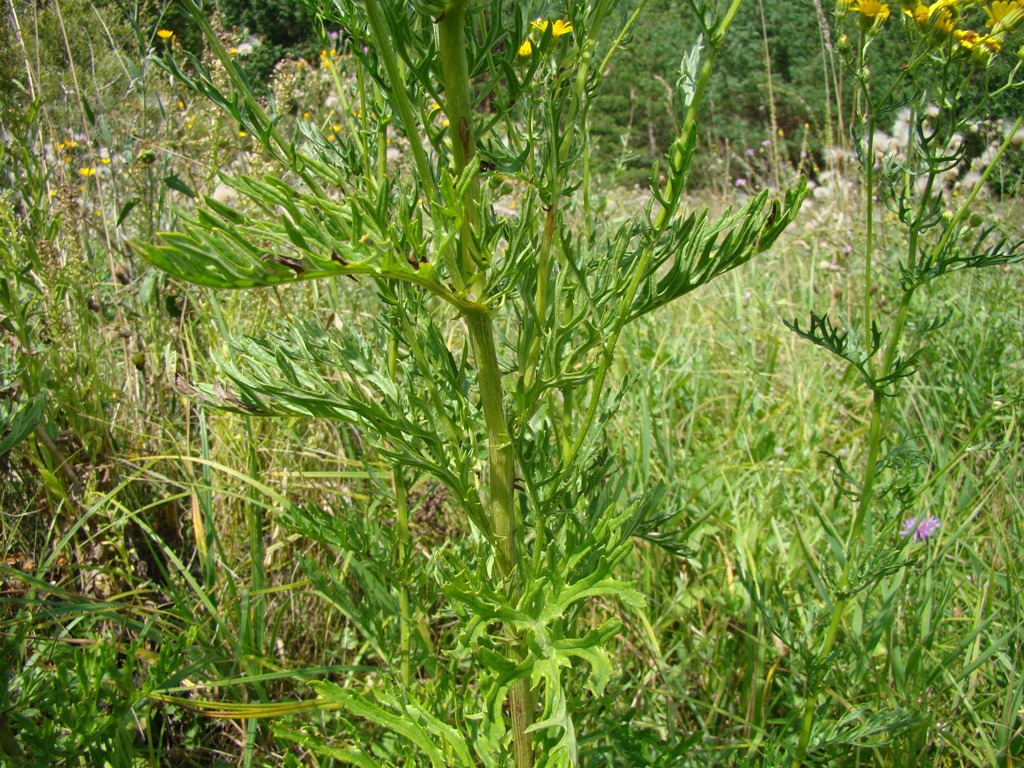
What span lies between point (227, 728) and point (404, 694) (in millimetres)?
688

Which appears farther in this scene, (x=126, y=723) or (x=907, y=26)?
(x=126, y=723)

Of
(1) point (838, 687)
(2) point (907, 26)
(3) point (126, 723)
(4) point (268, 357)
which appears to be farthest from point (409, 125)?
(1) point (838, 687)

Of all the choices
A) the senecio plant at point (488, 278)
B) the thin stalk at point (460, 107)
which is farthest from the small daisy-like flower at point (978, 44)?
the thin stalk at point (460, 107)

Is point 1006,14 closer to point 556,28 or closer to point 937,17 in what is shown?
point 937,17

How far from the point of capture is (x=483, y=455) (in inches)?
45.8

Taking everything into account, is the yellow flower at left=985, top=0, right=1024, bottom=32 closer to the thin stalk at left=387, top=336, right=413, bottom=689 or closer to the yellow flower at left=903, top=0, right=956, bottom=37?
the yellow flower at left=903, top=0, right=956, bottom=37

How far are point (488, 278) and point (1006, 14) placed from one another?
0.94 m

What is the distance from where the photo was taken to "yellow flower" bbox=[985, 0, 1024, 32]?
3.88 ft

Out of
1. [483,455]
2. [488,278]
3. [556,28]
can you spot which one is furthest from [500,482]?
[556,28]

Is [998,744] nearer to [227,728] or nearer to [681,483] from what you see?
[681,483]

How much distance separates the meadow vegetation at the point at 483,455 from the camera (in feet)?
3.02

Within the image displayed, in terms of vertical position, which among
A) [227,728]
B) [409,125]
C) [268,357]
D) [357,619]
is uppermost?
[409,125]

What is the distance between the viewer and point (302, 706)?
130cm

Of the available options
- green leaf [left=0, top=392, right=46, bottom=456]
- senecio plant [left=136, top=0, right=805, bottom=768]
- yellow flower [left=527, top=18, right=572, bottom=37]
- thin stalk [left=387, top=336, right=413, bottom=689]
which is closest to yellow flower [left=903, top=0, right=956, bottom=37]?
senecio plant [left=136, top=0, right=805, bottom=768]
